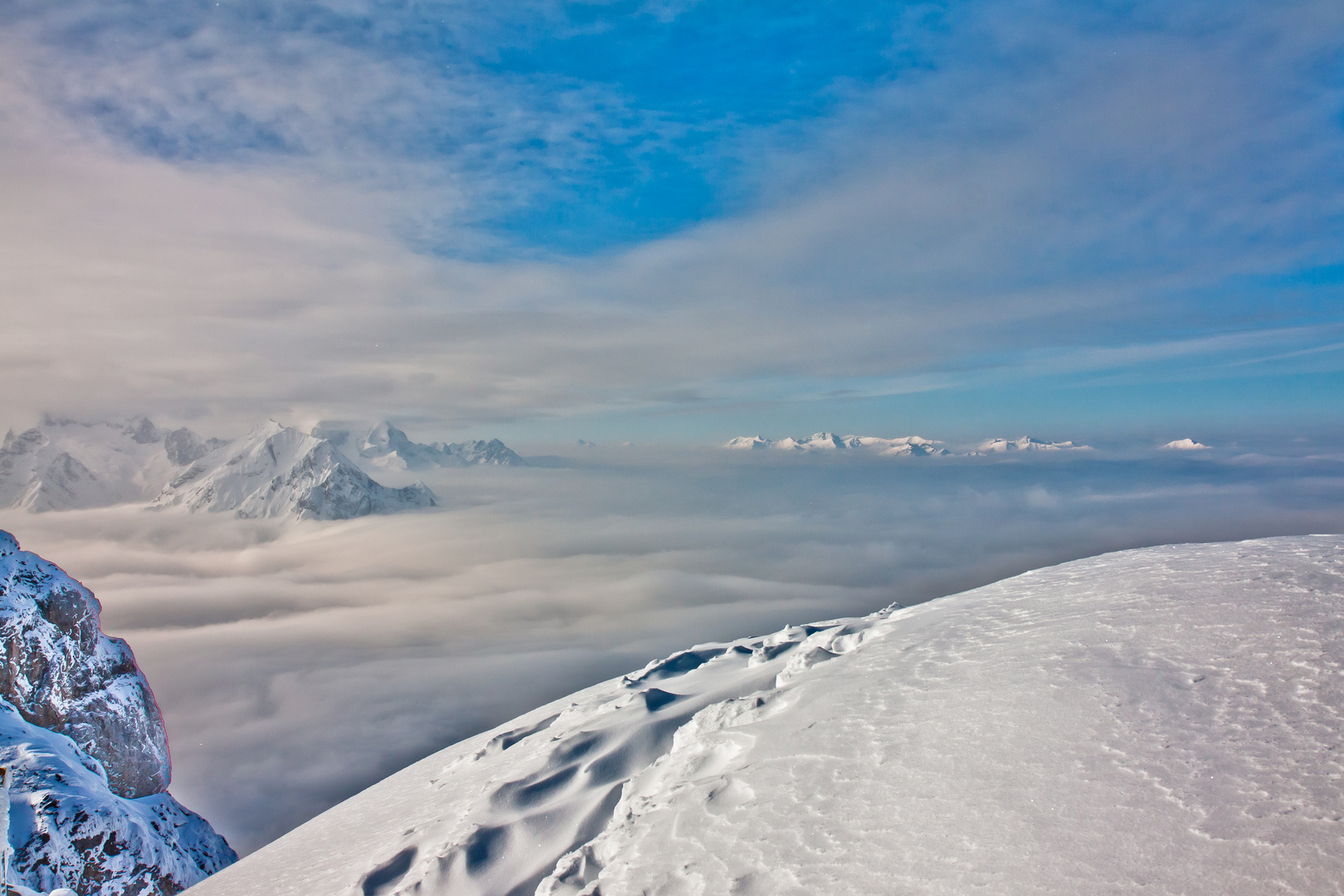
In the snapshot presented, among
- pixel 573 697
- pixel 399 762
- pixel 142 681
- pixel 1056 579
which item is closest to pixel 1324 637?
pixel 1056 579

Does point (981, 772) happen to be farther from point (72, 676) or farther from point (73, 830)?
point (72, 676)

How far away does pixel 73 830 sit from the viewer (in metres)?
46.2

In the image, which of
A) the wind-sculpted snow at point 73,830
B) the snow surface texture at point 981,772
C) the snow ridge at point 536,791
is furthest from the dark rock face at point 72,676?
the snow surface texture at point 981,772

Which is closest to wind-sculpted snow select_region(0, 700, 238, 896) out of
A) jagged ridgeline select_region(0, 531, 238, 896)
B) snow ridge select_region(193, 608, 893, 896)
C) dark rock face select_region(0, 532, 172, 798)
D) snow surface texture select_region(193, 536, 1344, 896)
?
jagged ridgeline select_region(0, 531, 238, 896)

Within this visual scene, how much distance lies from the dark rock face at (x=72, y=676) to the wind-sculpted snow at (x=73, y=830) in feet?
100.0

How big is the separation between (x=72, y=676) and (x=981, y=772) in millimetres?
122277

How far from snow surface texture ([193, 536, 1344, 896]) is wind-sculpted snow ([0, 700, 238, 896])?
41.7 meters

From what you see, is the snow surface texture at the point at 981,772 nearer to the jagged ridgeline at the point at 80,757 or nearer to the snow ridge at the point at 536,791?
the snow ridge at the point at 536,791

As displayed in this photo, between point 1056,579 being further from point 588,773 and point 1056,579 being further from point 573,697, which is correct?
point 573,697

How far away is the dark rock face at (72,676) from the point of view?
76312mm

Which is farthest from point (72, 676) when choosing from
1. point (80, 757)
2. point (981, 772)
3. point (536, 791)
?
point (981, 772)

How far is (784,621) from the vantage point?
551 ft

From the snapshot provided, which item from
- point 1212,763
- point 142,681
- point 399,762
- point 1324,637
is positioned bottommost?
point 399,762

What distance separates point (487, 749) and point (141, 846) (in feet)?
196
